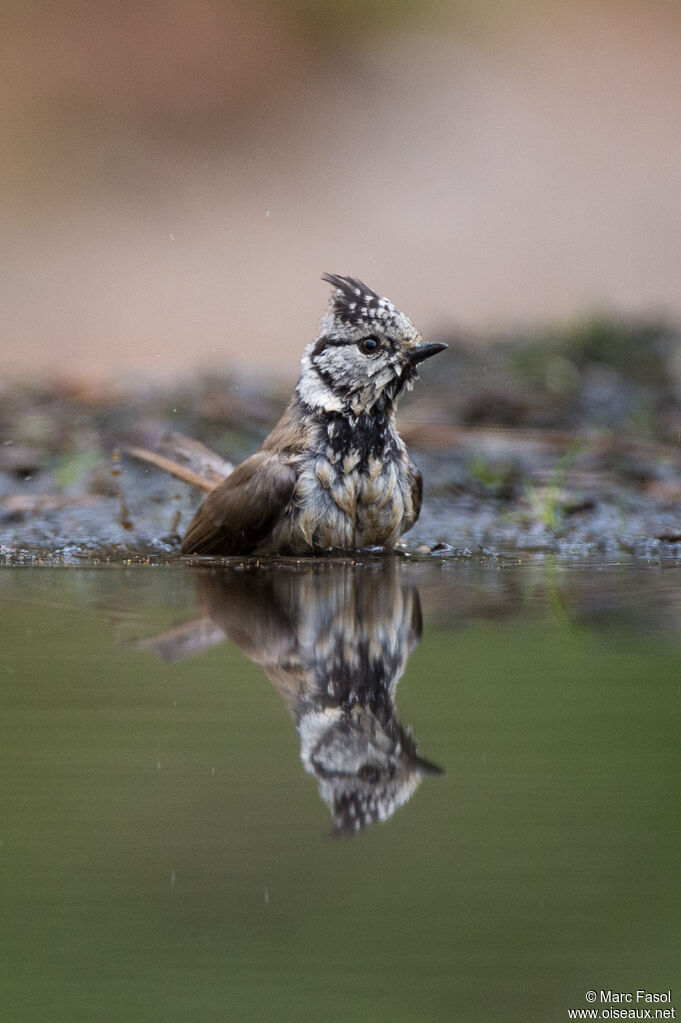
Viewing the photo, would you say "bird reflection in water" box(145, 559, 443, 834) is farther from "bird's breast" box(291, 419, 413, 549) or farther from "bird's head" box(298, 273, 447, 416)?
"bird's head" box(298, 273, 447, 416)

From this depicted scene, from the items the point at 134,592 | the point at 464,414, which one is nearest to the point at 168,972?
the point at 134,592

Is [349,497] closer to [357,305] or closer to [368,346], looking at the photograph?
[368,346]

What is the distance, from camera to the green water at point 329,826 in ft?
4.20

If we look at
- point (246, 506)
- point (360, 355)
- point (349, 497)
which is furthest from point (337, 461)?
point (360, 355)

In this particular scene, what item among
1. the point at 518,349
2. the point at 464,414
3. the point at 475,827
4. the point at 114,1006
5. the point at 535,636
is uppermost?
the point at 518,349

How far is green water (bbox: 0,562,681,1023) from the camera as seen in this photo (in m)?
1.28

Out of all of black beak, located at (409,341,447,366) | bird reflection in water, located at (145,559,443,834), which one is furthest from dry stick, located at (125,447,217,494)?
bird reflection in water, located at (145,559,443,834)

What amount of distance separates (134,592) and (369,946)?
262cm

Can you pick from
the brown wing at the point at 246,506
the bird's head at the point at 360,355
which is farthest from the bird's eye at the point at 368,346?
the brown wing at the point at 246,506

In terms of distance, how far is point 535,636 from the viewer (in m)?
3.08

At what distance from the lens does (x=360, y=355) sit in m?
5.22

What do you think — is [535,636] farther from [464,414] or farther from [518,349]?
[518,349]

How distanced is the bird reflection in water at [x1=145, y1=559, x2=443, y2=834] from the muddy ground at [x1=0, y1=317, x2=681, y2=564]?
0.99 meters

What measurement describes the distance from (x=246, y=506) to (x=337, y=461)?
0.38 meters
